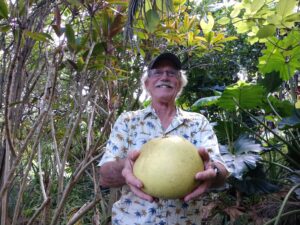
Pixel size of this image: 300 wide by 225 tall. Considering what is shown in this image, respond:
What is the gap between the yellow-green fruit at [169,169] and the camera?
1104 mm

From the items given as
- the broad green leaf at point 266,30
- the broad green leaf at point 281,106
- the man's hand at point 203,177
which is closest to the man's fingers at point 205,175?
the man's hand at point 203,177

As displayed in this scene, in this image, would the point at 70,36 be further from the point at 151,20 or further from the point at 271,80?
the point at 271,80

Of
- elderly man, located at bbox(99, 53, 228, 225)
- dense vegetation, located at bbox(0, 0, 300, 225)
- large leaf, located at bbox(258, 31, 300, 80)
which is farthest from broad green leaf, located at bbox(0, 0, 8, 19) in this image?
large leaf, located at bbox(258, 31, 300, 80)

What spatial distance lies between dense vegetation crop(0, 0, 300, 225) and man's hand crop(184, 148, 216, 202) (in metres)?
0.40

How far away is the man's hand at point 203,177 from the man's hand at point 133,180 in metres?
0.12

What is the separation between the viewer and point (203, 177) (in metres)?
1.13

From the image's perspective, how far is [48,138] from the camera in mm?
3090

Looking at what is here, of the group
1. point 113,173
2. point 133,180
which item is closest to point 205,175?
point 133,180

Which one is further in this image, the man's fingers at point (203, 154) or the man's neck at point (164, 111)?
the man's neck at point (164, 111)

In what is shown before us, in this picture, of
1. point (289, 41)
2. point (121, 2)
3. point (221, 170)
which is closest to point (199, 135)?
point (221, 170)

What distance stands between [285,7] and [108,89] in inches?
44.4

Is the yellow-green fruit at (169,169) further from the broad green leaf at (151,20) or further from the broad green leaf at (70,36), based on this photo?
the broad green leaf at (70,36)

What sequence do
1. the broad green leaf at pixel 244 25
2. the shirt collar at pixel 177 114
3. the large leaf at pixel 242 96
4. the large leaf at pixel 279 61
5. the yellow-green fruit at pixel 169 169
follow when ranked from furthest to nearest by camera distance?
the large leaf at pixel 279 61
the large leaf at pixel 242 96
the broad green leaf at pixel 244 25
the shirt collar at pixel 177 114
the yellow-green fruit at pixel 169 169

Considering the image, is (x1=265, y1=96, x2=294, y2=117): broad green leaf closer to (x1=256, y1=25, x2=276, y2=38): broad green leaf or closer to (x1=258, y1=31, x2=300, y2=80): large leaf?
(x1=258, y1=31, x2=300, y2=80): large leaf
